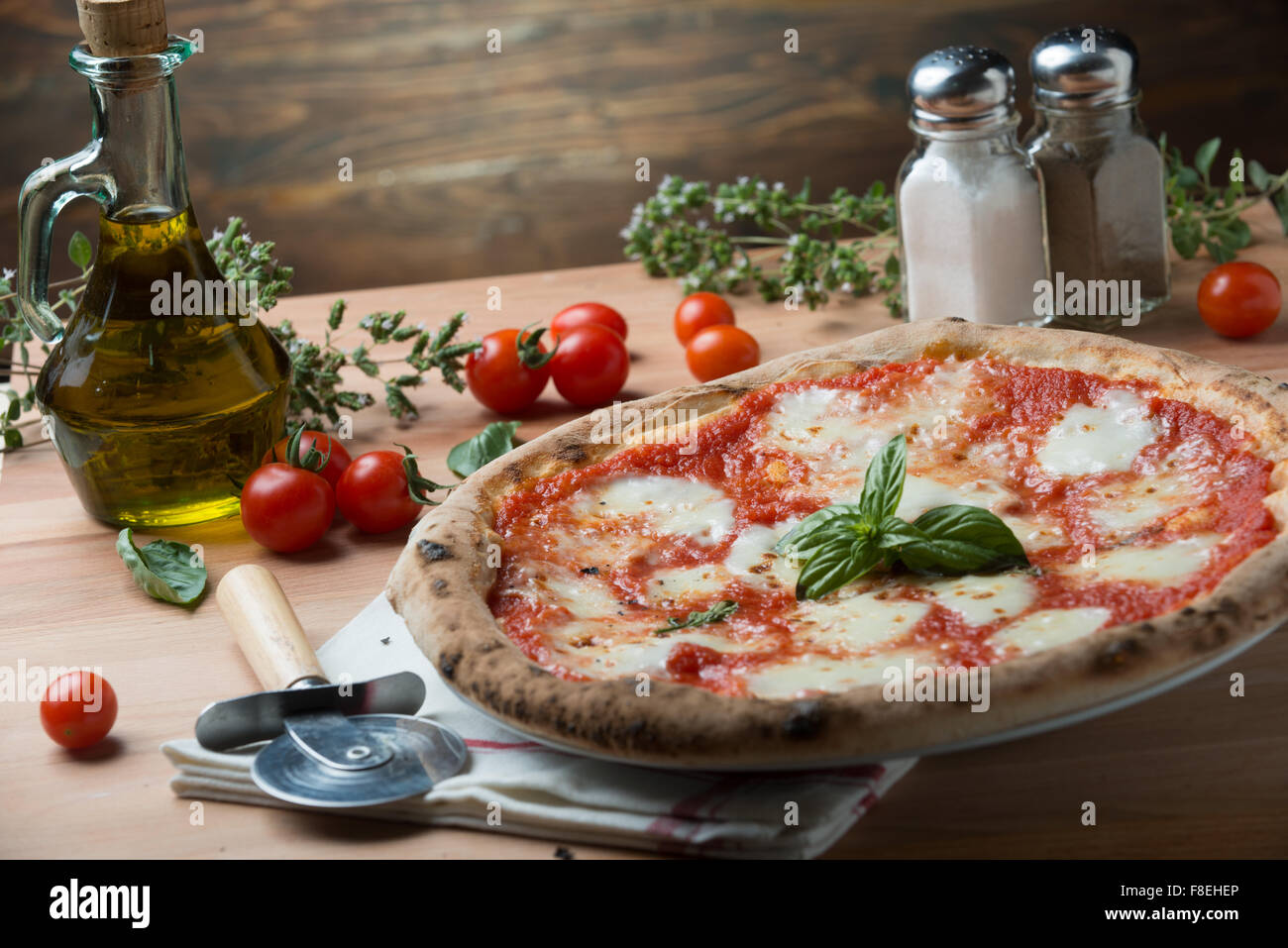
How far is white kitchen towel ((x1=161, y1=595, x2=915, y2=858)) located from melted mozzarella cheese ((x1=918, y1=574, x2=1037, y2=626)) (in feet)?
0.67

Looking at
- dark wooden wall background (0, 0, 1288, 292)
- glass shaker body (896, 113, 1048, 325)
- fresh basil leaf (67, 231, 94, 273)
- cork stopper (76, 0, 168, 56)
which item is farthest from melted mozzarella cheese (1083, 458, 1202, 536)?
dark wooden wall background (0, 0, 1288, 292)

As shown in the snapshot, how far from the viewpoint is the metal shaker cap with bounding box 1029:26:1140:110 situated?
2.64 meters

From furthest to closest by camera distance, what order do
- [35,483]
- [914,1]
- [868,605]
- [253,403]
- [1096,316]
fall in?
[914,1] < [1096,316] < [35,483] < [253,403] < [868,605]

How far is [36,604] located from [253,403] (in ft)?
1.51

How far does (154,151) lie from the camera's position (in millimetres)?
2150

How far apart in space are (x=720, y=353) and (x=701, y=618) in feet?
3.81

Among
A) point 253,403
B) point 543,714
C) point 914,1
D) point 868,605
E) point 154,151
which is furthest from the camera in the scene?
point 914,1

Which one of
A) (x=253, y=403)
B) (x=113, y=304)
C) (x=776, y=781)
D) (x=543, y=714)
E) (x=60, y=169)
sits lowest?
(x=776, y=781)

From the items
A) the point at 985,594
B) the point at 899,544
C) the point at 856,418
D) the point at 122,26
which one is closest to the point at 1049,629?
the point at 985,594

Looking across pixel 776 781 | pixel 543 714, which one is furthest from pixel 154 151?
pixel 776 781

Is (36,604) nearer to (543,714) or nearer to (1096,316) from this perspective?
(543,714)

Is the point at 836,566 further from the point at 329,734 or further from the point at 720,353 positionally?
the point at 720,353

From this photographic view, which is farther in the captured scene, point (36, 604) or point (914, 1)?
point (914, 1)

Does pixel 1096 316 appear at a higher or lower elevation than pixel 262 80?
lower
